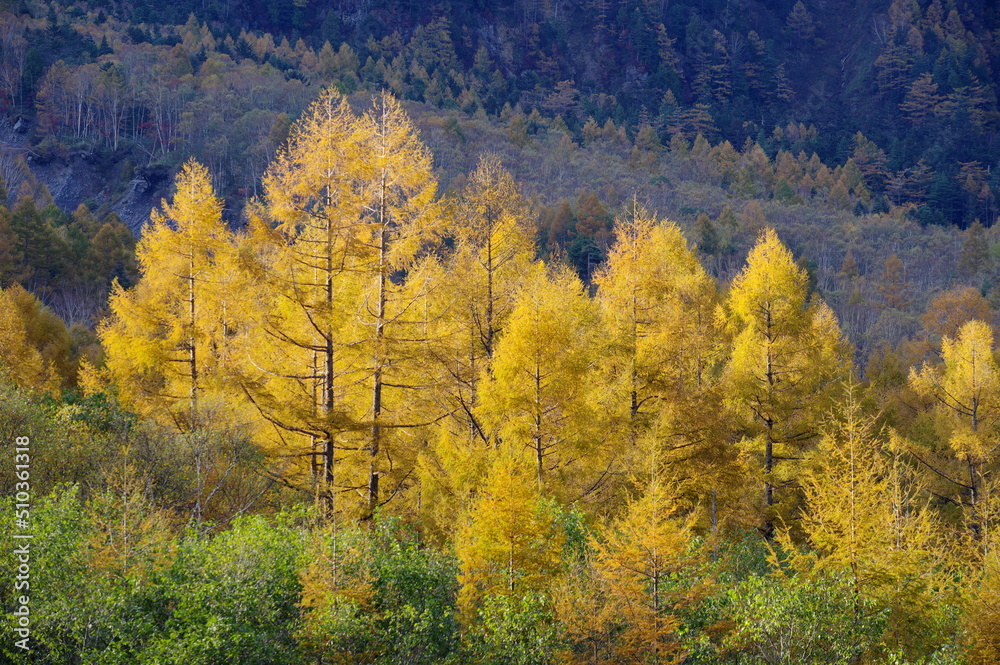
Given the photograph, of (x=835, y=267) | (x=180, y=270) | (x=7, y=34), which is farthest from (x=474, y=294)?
(x=7, y=34)

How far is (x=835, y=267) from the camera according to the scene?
9256 centimetres

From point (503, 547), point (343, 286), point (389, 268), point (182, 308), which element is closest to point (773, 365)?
point (389, 268)

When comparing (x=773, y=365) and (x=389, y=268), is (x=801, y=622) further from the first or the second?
(x=773, y=365)

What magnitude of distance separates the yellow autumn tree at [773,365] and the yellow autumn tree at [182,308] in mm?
13411

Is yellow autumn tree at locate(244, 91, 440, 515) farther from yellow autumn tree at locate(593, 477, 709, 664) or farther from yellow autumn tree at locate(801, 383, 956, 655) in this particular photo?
yellow autumn tree at locate(801, 383, 956, 655)

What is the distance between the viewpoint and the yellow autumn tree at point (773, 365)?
2261 centimetres

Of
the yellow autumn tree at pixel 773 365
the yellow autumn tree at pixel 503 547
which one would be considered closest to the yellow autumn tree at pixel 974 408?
the yellow autumn tree at pixel 773 365

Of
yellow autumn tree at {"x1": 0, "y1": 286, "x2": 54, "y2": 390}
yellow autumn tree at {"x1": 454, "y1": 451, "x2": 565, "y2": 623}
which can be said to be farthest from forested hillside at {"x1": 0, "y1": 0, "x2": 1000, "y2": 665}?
yellow autumn tree at {"x1": 0, "y1": 286, "x2": 54, "y2": 390}

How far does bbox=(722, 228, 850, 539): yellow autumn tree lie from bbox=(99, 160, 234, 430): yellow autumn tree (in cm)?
1341

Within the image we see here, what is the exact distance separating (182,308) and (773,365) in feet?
52.5

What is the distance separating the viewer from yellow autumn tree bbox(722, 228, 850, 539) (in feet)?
74.2

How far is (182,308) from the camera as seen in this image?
2253cm

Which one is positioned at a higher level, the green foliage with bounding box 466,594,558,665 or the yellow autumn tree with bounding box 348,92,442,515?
the yellow autumn tree with bounding box 348,92,442,515

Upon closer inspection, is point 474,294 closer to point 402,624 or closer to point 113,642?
point 402,624
